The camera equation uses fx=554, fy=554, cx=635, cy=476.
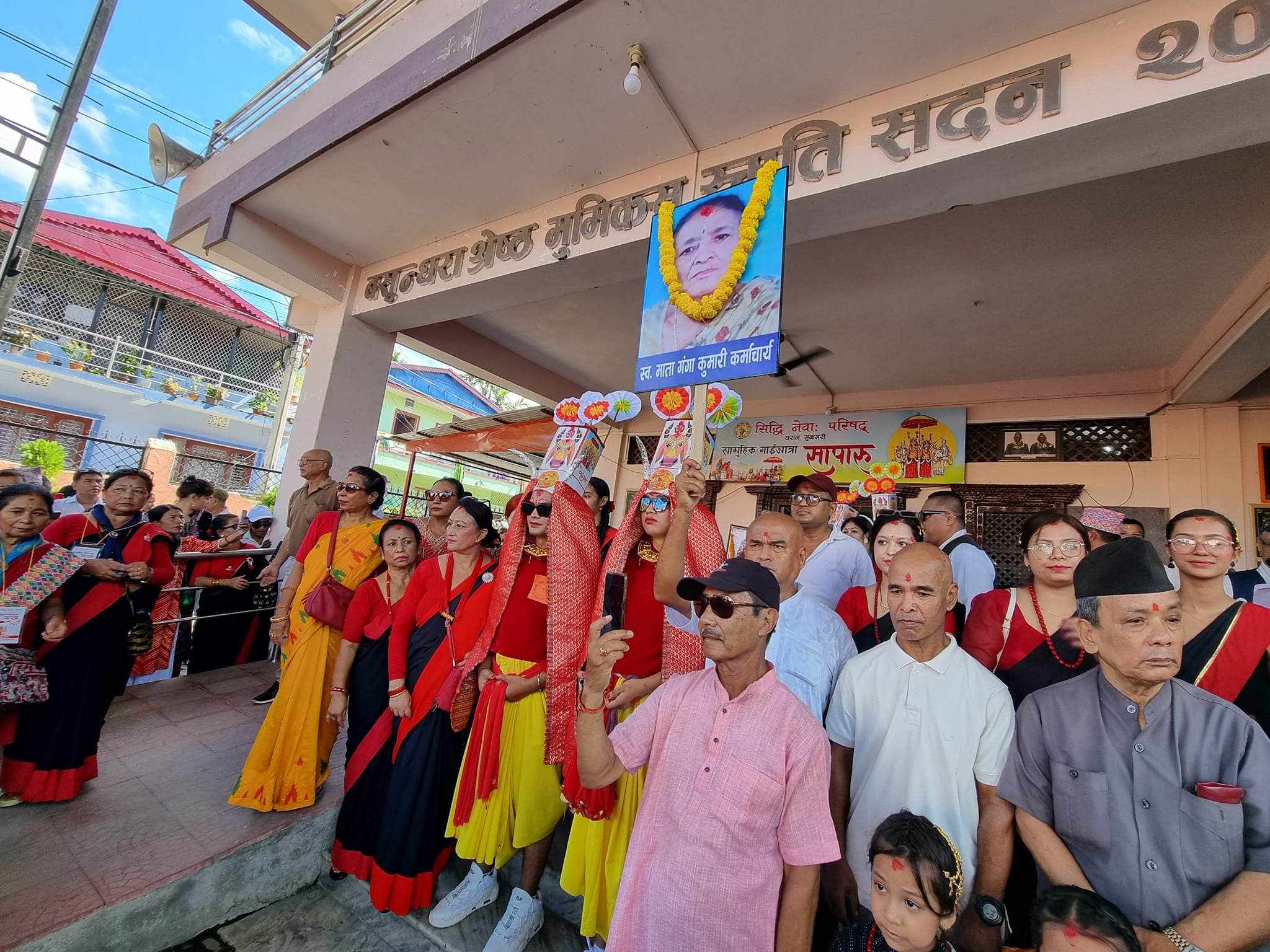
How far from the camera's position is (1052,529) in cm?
188

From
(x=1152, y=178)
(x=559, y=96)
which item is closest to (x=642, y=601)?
(x=559, y=96)

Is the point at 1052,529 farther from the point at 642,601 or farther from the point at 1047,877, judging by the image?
the point at 642,601

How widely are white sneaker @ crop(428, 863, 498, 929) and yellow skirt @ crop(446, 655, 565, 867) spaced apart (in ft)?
0.34

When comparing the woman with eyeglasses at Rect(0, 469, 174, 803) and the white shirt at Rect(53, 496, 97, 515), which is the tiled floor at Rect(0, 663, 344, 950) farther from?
the white shirt at Rect(53, 496, 97, 515)

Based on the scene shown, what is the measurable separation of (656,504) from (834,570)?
3.50ft

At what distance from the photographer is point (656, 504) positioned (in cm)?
225

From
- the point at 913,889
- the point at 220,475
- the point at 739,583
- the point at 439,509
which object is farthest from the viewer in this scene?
the point at 220,475

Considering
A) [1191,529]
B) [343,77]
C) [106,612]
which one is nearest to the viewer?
[1191,529]

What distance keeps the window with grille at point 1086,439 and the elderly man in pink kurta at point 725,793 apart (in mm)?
6078

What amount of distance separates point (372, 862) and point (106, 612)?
5.89ft

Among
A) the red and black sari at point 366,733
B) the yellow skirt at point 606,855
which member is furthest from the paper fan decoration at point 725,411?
the red and black sari at point 366,733

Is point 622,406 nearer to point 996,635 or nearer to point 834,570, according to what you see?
point 834,570

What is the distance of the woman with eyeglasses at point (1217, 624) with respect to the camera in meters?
1.58

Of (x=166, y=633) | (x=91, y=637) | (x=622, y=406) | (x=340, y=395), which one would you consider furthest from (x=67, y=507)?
(x=622, y=406)
